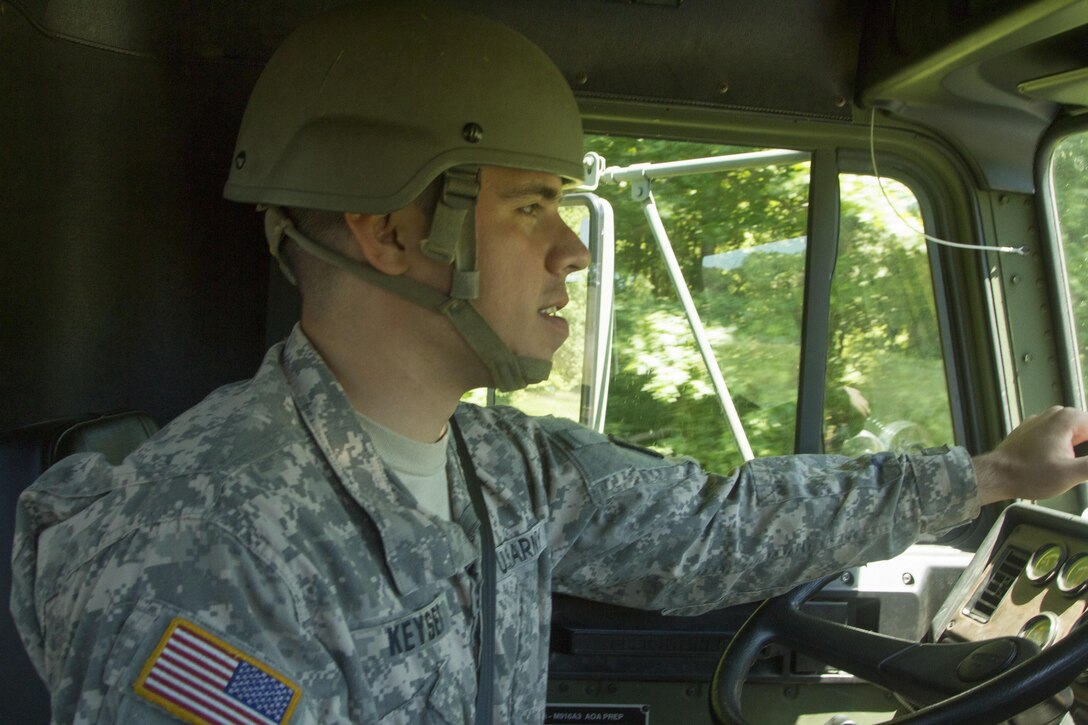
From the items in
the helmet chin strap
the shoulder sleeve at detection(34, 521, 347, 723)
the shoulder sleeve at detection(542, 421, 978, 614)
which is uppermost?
the helmet chin strap

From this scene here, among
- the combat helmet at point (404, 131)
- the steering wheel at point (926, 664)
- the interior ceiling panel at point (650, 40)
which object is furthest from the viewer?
the interior ceiling panel at point (650, 40)

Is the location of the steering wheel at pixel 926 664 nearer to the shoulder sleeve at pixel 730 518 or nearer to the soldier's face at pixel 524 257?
the shoulder sleeve at pixel 730 518

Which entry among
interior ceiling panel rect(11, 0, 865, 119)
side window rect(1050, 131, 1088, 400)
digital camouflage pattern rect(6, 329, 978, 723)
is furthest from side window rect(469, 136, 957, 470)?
digital camouflage pattern rect(6, 329, 978, 723)

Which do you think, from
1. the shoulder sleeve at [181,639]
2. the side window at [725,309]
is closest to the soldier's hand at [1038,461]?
the side window at [725,309]

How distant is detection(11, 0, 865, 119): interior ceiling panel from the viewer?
8.05ft

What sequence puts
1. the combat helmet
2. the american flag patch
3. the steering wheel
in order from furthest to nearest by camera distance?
the combat helmet, the steering wheel, the american flag patch

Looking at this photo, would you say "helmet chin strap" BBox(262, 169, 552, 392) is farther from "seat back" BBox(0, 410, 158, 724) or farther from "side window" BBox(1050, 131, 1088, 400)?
"side window" BBox(1050, 131, 1088, 400)

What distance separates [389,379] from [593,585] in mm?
680

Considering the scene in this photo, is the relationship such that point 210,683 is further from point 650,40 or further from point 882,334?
point 882,334

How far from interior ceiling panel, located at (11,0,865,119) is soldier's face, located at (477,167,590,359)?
2.55 feet

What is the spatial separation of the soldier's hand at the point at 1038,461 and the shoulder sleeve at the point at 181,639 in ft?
4.14

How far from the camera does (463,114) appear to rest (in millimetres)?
1707

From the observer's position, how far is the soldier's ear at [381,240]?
172 cm

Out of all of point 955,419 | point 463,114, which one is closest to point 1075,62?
point 955,419
